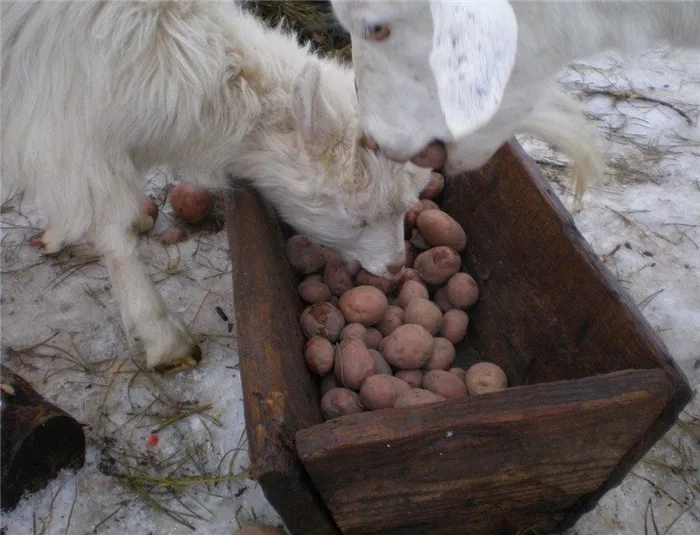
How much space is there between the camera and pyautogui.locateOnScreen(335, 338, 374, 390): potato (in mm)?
2070

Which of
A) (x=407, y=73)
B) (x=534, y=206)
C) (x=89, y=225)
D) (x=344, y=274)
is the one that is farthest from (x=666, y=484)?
(x=89, y=225)

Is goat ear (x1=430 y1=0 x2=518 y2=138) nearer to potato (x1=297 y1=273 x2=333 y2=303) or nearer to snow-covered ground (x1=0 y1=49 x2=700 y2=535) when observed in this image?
potato (x1=297 y1=273 x2=333 y2=303)

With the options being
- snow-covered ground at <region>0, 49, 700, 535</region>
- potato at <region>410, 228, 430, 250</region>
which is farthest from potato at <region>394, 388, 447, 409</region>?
potato at <region>410, 228, 430, 250</region>

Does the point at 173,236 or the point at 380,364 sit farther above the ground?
the point at 380,364

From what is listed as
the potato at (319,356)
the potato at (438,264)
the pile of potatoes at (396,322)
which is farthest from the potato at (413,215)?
the potato at (319,356)

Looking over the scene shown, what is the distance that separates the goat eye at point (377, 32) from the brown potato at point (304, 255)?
3.40 feet

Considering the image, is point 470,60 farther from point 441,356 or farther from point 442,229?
point 442,229

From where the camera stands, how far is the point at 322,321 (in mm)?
2209

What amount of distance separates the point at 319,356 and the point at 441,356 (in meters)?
0.49

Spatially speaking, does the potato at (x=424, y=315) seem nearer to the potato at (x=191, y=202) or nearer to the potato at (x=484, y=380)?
the potato at (x=484, y=380)

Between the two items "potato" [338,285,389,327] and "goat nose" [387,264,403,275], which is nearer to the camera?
"potato" [338,285,389,327]

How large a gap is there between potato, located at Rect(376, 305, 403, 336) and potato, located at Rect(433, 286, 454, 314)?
0.26 meters

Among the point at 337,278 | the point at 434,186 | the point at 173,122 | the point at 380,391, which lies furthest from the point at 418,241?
the point at 173,122

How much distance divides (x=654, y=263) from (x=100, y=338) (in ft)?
8.82
